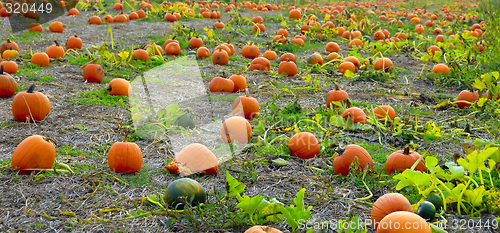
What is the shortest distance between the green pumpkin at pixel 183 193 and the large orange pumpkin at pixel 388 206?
1.13 meters

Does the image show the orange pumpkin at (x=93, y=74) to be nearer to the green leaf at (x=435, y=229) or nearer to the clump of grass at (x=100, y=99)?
the clump of grass at (x=100, y=99)

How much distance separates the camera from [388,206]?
260 centimetres

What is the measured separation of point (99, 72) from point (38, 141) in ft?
9.12

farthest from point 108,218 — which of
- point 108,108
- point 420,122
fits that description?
point 420,122

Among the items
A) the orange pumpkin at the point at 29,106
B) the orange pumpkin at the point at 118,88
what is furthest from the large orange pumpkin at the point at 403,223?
the orange pumpkin at the point at 118,88

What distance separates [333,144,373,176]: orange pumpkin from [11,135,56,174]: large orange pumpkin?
2.24 metres

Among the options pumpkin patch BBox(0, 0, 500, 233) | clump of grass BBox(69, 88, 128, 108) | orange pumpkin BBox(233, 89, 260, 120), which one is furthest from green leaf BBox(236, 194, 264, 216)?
clump of grass BBox(69, 88, 128, 108)

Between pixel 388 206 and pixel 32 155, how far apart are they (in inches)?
101

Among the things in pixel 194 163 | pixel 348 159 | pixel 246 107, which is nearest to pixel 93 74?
pixel 246 107

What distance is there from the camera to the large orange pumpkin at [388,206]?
2.59 m

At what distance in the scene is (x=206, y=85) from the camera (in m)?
6.11

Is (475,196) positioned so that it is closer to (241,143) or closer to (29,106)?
(241,143)

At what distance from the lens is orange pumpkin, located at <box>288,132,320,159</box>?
369 centimetres

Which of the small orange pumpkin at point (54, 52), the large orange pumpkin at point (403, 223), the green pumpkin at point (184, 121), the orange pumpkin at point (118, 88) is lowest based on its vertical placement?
the small orange pumpkin at point (54, 52)
